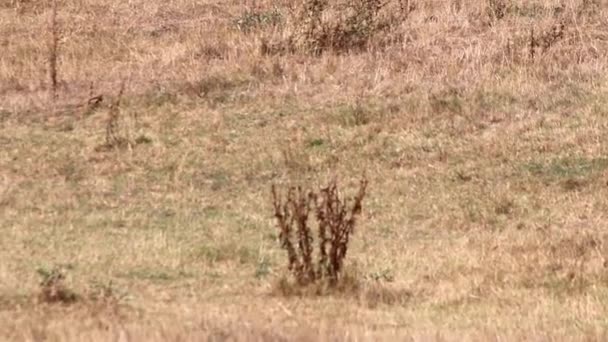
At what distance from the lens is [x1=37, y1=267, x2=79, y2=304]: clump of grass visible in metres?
6.70

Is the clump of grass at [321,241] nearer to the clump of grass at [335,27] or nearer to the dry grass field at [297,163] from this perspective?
the dry grass field at [297,163]

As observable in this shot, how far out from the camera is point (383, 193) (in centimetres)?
1041

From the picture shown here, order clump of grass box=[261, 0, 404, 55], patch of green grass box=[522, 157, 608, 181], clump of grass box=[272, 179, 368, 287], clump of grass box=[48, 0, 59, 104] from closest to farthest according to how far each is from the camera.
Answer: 1. clump of grass box=[272, 179, 368, 287]
2. patch of green grass box=[522, 157, 608, 181]
3. clump of grass box=[48, 0, 59, 104]
4. clump of grass box=[261, 0, 404, 55]

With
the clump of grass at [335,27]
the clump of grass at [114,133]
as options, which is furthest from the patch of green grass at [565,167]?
the clump of grass at [335,27]

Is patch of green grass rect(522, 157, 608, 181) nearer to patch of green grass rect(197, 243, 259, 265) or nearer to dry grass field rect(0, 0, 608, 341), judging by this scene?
dry grass field rect(0, 0, 608, 341)

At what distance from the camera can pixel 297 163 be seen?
11.3m

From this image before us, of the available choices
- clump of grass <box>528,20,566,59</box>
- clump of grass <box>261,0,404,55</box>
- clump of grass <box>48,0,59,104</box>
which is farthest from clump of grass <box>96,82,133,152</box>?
clump of grass <box>528,20,566,59</box>

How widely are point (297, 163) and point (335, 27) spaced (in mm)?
4034

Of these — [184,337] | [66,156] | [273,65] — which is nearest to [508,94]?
[273,65]

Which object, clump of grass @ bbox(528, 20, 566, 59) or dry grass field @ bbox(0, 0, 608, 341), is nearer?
dry grass field @ bbox(0, 0, 608, 341)

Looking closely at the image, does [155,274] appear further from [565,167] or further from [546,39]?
[546,39]

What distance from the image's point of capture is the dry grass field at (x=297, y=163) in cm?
691

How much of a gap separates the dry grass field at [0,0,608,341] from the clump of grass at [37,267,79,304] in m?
0.02

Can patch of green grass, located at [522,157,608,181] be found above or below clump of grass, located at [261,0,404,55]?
below
